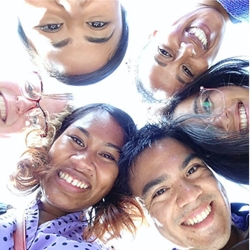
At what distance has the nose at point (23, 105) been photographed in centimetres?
83

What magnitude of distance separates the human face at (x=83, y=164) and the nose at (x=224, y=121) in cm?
21

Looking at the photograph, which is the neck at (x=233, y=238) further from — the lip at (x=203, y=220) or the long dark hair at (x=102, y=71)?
the long dark hair at (x=102, y=71)

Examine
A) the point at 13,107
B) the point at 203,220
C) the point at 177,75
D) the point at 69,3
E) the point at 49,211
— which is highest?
the point at 69,3

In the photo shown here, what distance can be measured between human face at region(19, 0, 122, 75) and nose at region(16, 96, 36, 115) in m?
0.11

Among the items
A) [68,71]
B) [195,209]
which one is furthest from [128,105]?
[195,209]

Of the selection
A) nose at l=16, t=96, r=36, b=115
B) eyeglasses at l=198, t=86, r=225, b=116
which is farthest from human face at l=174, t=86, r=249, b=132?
nose at l=16, t=96, r=36, b=115

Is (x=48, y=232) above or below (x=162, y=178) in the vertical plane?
below

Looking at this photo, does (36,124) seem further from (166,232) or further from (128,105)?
(166,232)

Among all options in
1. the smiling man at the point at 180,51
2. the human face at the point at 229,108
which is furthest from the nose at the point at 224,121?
Answer: the smiling man at the point at 180,51

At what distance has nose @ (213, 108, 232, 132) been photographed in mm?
836

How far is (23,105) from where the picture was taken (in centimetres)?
84

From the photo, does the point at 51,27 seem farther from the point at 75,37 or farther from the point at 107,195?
the point at 107,195

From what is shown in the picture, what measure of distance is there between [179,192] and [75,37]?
389 millimetres

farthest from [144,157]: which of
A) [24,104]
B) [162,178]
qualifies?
[24,104]
